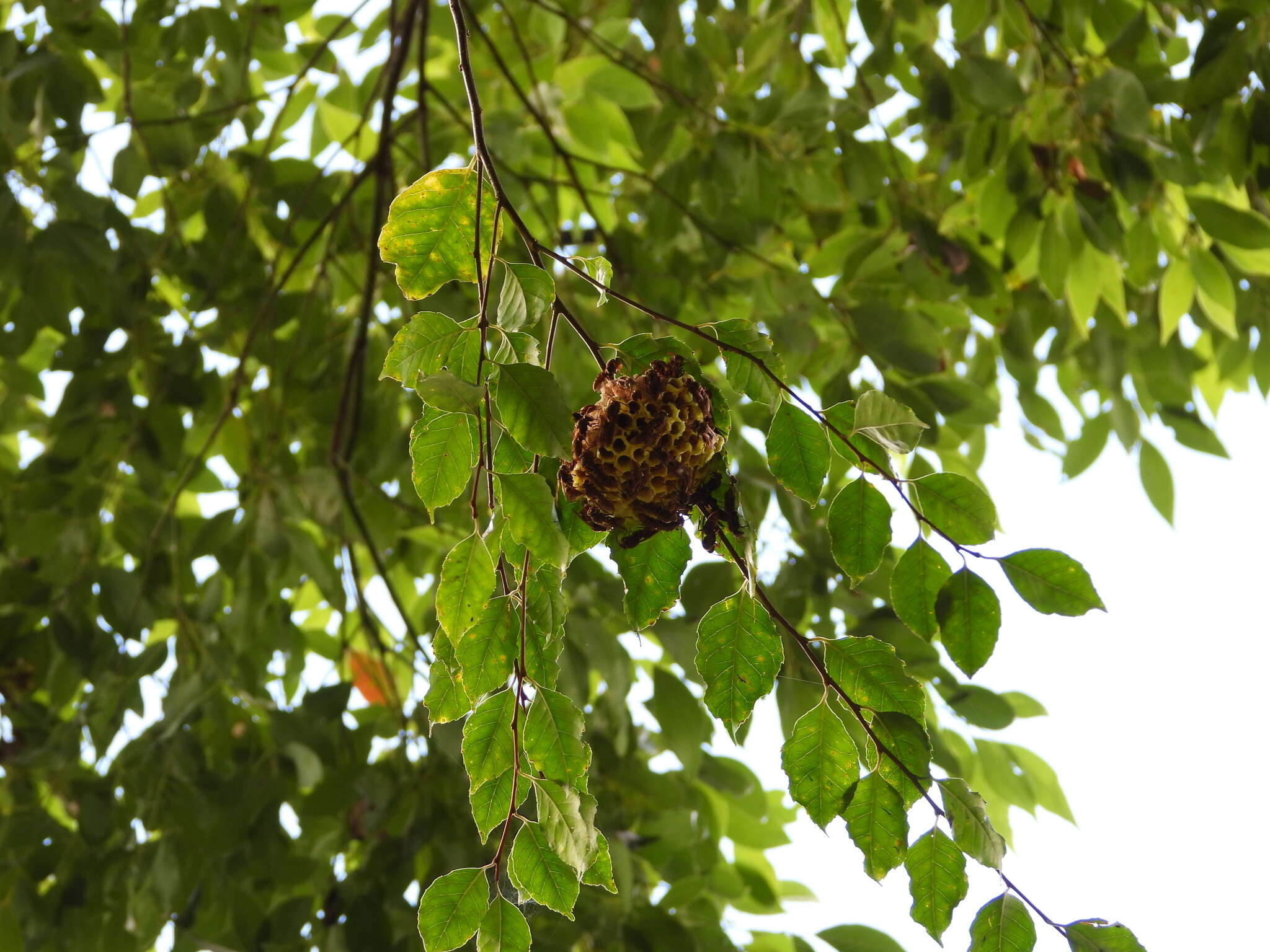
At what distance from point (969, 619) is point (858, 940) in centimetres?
58

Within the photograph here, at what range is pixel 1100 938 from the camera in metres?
0.42

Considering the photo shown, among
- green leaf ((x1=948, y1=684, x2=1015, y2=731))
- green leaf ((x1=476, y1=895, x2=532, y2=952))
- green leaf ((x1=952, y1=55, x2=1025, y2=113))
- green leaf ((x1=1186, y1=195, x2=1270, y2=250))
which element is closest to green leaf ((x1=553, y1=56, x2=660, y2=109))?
green leaf ((x1=952, y1=55, x2=1025, y2=113))

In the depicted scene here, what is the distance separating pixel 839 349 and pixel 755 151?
0.74 ft

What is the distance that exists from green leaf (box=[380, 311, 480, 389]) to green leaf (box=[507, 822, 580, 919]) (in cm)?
18

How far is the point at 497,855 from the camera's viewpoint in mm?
423

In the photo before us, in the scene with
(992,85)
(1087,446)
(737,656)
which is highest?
(992,85)

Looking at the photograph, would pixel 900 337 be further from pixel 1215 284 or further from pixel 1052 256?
pixel 1215 284

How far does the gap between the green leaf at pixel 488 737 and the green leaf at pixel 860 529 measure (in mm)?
144

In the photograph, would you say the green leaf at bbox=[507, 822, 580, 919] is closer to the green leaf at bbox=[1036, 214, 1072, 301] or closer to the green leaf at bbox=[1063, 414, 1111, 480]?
the green leaf at bbox=[1036, 214, 1072, 301]

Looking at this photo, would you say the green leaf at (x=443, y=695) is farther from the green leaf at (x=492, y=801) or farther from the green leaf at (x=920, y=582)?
the green leaf at (x=920, y=582)

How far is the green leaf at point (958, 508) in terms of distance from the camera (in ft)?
1.44

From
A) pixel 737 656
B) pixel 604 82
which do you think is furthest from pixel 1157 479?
pixel 737 656

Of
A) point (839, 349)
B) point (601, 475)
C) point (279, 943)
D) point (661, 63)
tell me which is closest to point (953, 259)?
point (839, 349)

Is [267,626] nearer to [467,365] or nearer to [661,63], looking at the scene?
[661,63]
